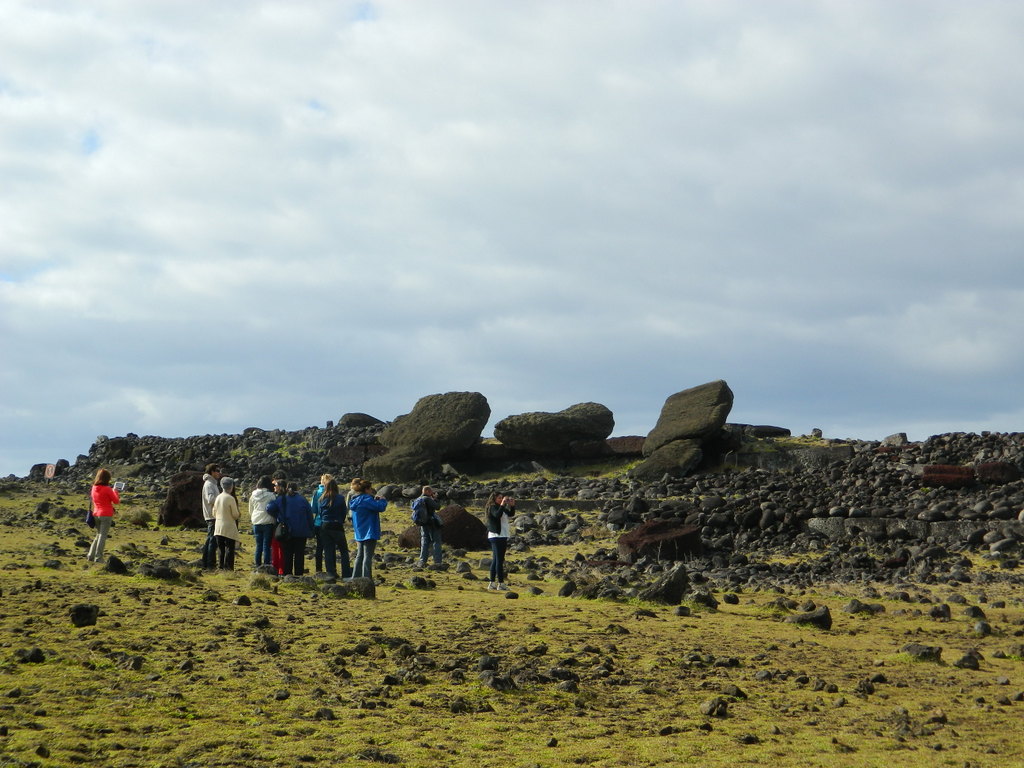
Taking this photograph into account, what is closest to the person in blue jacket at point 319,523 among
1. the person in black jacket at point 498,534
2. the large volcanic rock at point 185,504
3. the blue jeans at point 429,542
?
the blue jeans at point 429,542

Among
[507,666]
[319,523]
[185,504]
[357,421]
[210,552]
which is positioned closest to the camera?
[507,666]

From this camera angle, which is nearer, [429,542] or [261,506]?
[261,506]

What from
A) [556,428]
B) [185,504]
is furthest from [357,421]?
[185,504]

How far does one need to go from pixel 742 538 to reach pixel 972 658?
12.7 metres

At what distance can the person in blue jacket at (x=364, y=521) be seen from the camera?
14.6 meters

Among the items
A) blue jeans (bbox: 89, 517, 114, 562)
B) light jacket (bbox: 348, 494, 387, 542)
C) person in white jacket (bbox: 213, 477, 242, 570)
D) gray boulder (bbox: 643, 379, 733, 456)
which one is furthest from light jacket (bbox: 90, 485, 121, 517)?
gray boulder (bbox: 643, 379, 733, 456)

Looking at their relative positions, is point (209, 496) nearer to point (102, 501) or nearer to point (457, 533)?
point (102, 501)

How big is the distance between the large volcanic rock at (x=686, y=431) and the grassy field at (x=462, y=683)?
60.6 feet

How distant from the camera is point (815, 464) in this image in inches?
1259

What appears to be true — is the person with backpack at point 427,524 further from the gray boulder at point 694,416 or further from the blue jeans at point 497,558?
the gray boulder at point 694,416

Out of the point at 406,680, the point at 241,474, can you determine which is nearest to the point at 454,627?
the point at 406,680

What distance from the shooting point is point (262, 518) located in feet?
52.1

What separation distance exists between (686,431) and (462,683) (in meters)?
24.8

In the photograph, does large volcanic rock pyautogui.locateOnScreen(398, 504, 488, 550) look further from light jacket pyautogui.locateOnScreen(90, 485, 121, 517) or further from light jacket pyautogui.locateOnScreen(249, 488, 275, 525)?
light jacket pyautogui.locateOnScreen(90, 485, 121, 517)
